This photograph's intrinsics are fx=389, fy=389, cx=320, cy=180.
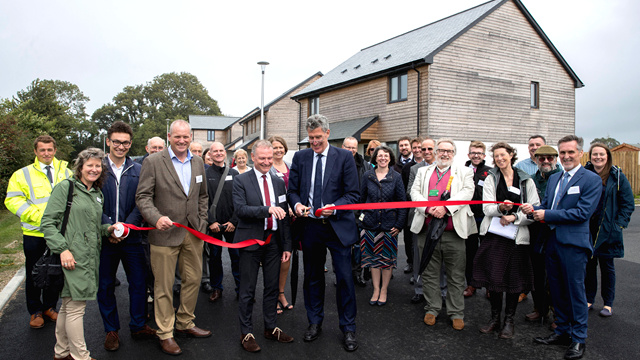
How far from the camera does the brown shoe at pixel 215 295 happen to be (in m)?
5.29

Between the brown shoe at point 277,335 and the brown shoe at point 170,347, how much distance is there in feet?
2.82

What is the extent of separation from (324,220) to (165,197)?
1617 mm

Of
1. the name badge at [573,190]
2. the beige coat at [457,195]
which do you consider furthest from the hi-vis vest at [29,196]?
the name badge at [573,190]

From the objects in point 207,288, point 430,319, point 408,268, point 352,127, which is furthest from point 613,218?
point 352,127

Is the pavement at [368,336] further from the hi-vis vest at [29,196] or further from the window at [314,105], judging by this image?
the window at [314,105]

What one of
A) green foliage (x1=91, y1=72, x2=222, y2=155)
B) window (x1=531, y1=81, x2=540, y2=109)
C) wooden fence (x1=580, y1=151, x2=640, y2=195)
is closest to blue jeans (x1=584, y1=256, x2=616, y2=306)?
window (x1=531, y1=81, x2=540, y2=109)

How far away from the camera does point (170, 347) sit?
3742mm

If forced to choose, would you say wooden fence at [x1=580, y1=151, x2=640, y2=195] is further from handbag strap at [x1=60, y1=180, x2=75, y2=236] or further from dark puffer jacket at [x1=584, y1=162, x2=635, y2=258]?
handbag strap at [x1=60, y1=180, x2=75, y2=236]

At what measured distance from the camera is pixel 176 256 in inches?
156

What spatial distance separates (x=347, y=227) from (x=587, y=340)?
2.73 m

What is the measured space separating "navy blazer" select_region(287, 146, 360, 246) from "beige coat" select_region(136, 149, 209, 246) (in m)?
1.07

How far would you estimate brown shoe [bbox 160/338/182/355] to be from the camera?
3.71 m

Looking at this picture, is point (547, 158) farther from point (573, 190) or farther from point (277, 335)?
point (277, 335)

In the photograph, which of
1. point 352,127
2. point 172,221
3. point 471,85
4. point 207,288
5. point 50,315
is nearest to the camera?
point 172,221
